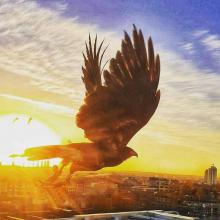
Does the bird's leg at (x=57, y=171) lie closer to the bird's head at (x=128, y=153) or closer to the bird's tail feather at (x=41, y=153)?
the bird's tail feather at (x=41, y=153)

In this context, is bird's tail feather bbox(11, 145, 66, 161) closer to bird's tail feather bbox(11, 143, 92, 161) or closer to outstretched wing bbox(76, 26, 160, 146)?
bird's tail feather bbox(11, 143, 92, 161)

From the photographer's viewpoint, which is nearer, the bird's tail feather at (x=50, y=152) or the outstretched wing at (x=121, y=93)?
the bird's tail feather at (x=50, y=152)

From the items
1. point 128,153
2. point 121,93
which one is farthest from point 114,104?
point 128,153

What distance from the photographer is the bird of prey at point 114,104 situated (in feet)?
14.2

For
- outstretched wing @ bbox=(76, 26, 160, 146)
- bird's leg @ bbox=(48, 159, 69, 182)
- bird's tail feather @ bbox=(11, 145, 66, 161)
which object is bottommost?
bird's leg @ bbox=(48, 159, 69, 182)

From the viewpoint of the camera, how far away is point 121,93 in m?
4.46

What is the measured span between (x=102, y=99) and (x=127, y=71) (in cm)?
38

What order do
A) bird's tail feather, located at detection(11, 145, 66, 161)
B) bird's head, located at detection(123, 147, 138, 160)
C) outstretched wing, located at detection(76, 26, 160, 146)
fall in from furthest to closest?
bird's head, located at detection(123, 147, 138, 160), outstretched wing, located at detection(76, 26, 160, 146), bird's tail feather, located at detection(11, 145, 66, 161)

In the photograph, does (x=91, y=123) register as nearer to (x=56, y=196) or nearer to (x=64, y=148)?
(x=64, y=148)

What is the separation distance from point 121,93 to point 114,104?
0.12 metres

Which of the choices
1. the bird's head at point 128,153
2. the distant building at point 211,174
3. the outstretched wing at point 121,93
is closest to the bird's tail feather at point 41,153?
the outstretched wing at point 121,93

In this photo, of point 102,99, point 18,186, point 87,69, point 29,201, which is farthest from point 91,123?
point 18,186

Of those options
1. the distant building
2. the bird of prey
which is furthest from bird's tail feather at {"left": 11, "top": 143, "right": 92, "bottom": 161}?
the distant building

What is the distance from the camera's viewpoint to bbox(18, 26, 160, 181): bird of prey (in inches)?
171
